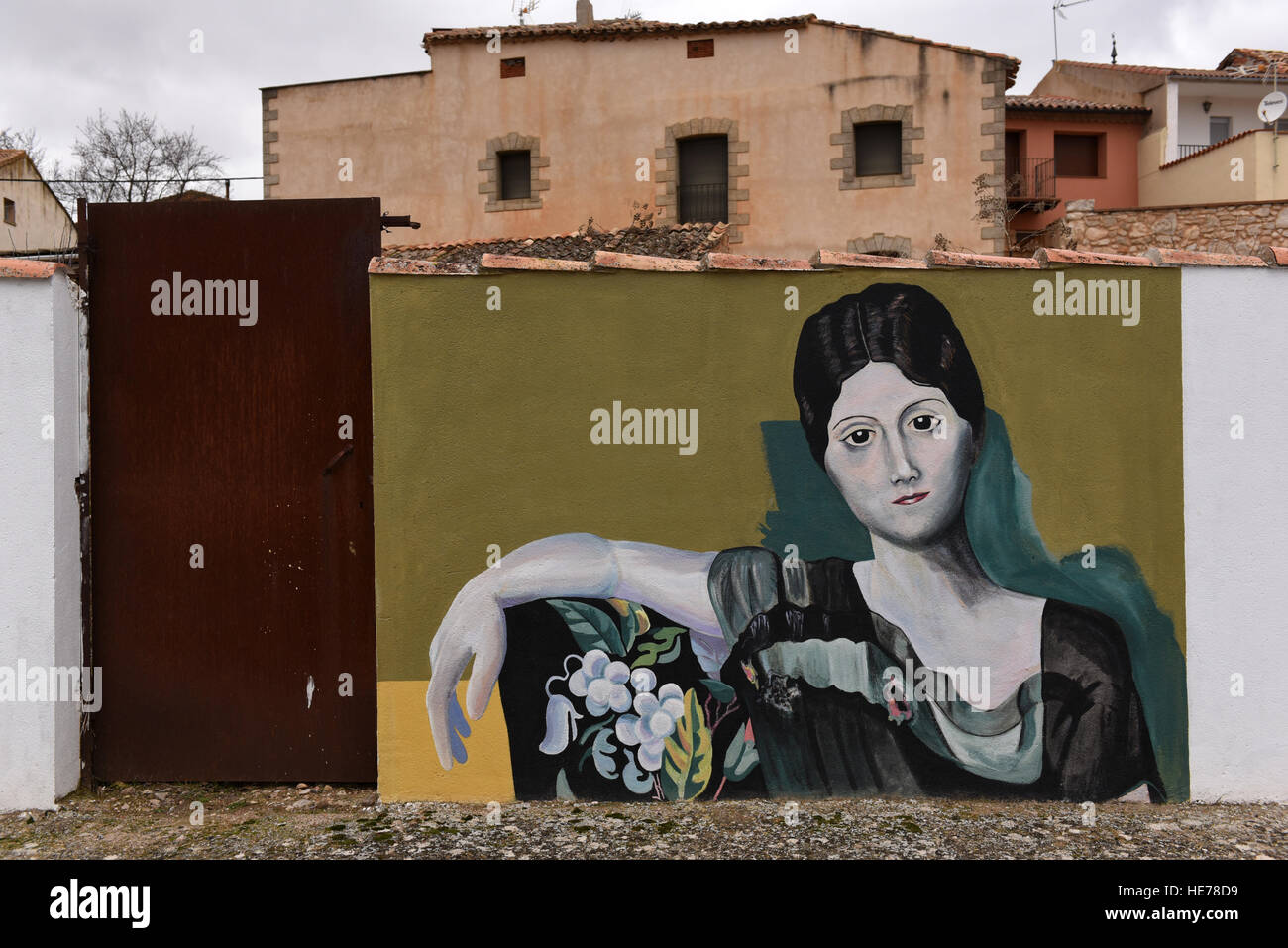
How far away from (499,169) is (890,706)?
1773 cm

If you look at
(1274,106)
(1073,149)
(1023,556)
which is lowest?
(1023,556)

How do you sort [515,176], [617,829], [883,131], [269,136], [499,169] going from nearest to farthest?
[617,829] < [883,131] < [499,169] < [515,176] < [269,136]

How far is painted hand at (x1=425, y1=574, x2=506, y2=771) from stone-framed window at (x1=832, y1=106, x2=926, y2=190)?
16690mm

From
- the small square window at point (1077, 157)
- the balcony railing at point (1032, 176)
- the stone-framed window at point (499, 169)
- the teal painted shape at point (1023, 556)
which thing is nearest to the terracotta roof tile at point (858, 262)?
the teal painted shape at point (1023, 556)

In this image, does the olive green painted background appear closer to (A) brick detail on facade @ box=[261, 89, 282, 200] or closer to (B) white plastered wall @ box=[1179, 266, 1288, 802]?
(B) white plastered wall @ box=[1179, 266, 1288, 802]

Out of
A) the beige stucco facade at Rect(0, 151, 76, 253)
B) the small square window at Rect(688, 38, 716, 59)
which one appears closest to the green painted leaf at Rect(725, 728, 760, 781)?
the small square window at Rect(688, 38, 716, 59)

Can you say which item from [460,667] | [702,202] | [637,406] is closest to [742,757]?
[460,667]

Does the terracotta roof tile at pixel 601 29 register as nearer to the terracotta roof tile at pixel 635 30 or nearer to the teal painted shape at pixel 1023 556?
the terracotta roof tile at pixel 635 30

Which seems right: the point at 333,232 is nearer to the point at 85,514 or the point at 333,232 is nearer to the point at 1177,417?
the point at 85,514

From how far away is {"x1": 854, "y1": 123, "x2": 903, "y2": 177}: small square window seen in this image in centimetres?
1969

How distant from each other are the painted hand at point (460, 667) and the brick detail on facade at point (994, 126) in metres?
16.7

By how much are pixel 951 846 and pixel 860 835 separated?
1.31ft

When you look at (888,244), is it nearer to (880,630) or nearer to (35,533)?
(880,630)

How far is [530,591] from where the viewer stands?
5070 mm
